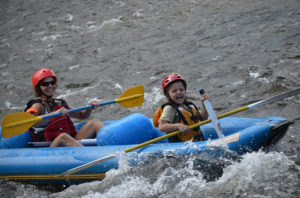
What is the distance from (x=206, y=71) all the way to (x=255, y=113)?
205 centimetres

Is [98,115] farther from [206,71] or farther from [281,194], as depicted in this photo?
[281,194]

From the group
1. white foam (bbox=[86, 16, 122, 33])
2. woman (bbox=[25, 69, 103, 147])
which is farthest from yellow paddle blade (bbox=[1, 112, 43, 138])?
white foam (bbox=[86, 16, 122, 33])

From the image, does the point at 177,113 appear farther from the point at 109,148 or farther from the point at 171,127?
the point at 109,148

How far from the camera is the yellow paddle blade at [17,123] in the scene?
4680mm

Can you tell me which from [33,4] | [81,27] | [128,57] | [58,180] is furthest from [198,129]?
[33,4]

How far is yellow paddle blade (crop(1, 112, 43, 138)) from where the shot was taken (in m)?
4.68

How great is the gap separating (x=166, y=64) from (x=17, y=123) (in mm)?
4384

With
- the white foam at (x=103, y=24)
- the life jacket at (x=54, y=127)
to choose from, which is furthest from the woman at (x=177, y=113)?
the white foam at (x=103, y=24)

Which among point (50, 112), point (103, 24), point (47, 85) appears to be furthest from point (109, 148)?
point (103, 24)

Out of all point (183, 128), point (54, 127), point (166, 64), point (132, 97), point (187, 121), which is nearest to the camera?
point (183, 128)

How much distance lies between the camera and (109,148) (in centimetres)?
436

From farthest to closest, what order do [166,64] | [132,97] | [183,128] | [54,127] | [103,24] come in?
[103,24]
[166,64]
[132,97]
[54,127]
[183,128]

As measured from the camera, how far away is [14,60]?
1020 centimetres

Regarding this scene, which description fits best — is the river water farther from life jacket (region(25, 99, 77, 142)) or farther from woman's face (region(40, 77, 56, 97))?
woman's face (region(40, 77, 56, 97))
